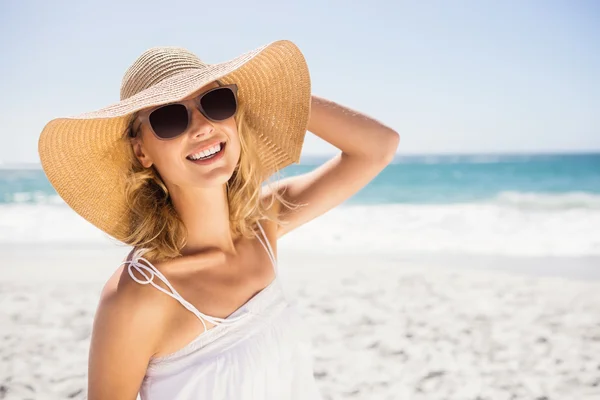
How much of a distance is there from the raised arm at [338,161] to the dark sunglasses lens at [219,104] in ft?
1.65

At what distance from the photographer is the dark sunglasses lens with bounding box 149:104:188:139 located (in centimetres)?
185

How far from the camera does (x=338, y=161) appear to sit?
95.3 inches

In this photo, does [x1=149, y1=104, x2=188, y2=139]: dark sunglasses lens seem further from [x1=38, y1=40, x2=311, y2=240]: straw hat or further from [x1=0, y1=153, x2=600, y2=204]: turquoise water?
[x1=0, y1=153, x2=600, y2=204]: turquoise water

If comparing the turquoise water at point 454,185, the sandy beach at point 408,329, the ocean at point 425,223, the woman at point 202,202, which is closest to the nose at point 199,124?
the woman at point 202,202

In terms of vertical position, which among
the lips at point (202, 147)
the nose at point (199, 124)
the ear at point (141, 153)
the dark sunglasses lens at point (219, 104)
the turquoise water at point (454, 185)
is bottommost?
the turquoise water at point (454, 185)

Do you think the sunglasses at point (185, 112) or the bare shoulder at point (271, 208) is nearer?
the sunglasses at point (185, 112)

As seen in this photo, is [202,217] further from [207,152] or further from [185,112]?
[185,112]

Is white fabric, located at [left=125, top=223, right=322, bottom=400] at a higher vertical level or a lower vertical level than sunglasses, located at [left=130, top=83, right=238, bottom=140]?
lower

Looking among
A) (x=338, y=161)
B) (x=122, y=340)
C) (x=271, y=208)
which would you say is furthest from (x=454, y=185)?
(x=122, y=340)

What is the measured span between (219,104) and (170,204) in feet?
1.51

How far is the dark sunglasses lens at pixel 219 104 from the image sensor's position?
75.5 inches

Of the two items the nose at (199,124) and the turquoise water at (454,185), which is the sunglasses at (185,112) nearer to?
the nose at (199,124)

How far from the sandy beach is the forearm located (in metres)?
2.49

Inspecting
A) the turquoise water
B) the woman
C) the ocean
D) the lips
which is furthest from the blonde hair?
the turquoise water
